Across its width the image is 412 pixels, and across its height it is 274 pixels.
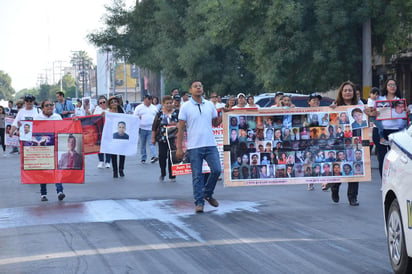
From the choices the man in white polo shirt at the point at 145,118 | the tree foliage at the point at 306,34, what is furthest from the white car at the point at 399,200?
the tree foliage at the point at 306,34

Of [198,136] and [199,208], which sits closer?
[199,208]

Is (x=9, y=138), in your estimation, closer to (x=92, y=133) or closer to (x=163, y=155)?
(x=92, y=133)

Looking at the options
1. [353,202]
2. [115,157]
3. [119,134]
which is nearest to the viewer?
[353,202]

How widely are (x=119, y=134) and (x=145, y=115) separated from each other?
502 centimetres

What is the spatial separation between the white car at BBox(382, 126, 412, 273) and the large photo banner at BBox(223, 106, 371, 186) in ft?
16.2

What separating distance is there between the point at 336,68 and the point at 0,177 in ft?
46.6

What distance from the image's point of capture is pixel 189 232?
9.59m

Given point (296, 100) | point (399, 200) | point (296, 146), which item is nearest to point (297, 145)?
point (296, 146)

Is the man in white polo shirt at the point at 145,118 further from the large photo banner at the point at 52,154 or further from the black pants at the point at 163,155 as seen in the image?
the large photo banner at the point at 52,154

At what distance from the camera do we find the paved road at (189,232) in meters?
7.70

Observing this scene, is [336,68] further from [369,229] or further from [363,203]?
[369,229]

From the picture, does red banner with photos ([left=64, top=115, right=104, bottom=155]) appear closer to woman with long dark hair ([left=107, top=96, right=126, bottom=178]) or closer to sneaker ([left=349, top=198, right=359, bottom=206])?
woman with long dark hair ([left=107, top=96, right=126, bottom=178])

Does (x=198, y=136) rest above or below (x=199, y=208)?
above

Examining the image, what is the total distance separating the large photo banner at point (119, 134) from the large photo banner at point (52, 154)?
3287 mm
